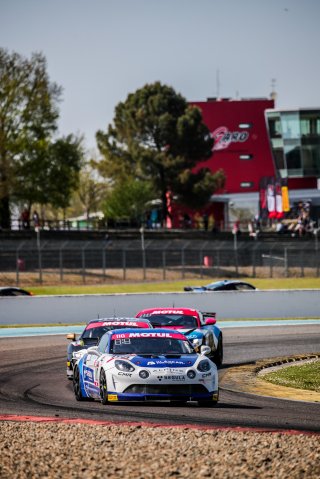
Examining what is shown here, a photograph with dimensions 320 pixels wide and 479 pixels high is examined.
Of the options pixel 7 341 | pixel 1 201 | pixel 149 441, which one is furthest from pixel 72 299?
pixel 1 201

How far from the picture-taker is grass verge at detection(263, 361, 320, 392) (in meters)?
20.0

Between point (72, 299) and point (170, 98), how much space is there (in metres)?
52.7

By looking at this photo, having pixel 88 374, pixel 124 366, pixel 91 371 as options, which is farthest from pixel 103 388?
pixel 88 374

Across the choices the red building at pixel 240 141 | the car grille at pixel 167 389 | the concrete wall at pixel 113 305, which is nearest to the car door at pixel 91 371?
the car grille at pixel 167 389

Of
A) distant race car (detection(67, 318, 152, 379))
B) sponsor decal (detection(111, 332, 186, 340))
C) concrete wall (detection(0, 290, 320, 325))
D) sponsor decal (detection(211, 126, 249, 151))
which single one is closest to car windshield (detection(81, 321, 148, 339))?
distant race car (detection(67, 318, 152, 379))

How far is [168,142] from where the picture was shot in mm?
88750

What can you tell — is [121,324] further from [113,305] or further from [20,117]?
[20,117]

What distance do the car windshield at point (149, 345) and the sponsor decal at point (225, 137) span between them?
87396 mm

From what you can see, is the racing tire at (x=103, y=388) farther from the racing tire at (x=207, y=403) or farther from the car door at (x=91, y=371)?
the racing tire at (x=207, y=403)

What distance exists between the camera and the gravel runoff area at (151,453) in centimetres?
1093

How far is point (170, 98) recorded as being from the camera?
88500 mm

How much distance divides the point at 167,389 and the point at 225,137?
292 feet

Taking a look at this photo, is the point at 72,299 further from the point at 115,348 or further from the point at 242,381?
the point at 115,348

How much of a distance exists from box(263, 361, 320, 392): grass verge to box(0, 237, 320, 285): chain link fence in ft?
97.8
